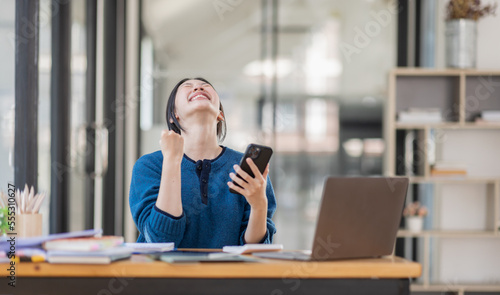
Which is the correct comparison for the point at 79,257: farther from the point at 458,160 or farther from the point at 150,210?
the point at 458,160

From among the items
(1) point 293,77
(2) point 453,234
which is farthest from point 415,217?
(1) point 293,77

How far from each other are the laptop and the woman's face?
57 cm

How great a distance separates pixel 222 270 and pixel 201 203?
65 centimetres

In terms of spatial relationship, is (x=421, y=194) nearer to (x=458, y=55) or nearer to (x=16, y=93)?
(x=458, y=55)

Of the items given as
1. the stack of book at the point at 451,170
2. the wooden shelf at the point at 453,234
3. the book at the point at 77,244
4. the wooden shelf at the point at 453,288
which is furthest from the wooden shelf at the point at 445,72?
the book at the point at 77,244

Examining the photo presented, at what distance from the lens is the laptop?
1.74 m

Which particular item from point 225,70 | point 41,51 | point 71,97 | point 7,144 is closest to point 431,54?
point 225,70

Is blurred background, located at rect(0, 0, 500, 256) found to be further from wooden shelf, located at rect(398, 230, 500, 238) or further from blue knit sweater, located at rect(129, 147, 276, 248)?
blue knit sweater, located at rect(129, 147, 276, 248)

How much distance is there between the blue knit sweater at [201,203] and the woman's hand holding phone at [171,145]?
0.24 meters

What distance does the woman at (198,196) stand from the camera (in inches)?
83.7

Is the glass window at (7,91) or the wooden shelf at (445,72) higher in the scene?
the wooden shelf at (445,72)

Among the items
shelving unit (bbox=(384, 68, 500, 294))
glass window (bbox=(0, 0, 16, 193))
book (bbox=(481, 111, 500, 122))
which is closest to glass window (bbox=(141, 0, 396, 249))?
shelving unit (bbox=(384, 68, 500, 294))

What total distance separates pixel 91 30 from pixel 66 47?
33.7 inches

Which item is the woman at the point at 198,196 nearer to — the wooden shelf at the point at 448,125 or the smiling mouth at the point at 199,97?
the smiling mouth at the point at 199,97
